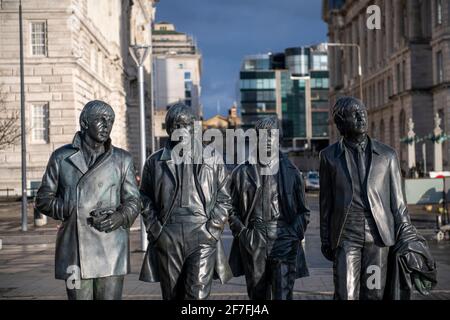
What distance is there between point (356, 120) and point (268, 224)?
5.75ft

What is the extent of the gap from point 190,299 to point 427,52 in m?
64.3

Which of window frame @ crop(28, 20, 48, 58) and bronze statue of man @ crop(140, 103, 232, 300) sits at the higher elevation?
window frame @ crop(28, 20, 48, 58)

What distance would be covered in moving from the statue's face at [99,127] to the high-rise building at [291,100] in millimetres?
137622

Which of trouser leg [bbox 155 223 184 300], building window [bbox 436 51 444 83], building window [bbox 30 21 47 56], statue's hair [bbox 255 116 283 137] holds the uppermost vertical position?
building window [bbox 436 51 444 83]

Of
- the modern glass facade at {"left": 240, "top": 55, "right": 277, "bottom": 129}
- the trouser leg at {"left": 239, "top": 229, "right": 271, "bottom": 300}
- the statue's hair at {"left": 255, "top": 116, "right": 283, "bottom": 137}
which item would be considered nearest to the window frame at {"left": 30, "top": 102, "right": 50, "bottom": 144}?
the statue's hair at {"left": 255, "top": 116, "right": 283, "bottom": 137}

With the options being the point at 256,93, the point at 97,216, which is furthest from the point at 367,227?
the point at 256,93

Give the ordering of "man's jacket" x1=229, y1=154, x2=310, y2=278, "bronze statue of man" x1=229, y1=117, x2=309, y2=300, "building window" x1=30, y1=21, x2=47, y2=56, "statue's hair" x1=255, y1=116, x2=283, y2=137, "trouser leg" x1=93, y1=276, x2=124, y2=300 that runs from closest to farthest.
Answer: "trouser leg" x1=93, y1=276, x2=124, y2=300, "bronze statue of man" x1=229, y1=117, x2=309, y2=300, "man's jacket" x1=229, y1=154, x2=310, y2=278, "statue's hair" x1=255, y1=116, x2=283, y2=137, "building window" x1=30, y1=21, x2=47, y2=56

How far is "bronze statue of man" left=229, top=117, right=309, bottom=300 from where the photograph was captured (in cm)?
823

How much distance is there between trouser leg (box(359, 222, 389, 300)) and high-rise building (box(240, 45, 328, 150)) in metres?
137

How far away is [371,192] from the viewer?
23.0 feet

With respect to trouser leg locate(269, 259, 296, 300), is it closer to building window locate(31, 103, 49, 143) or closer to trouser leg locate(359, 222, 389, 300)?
trouser leg locate(359, 222, 389, 300)

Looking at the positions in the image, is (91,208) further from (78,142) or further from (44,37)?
(44,37)
